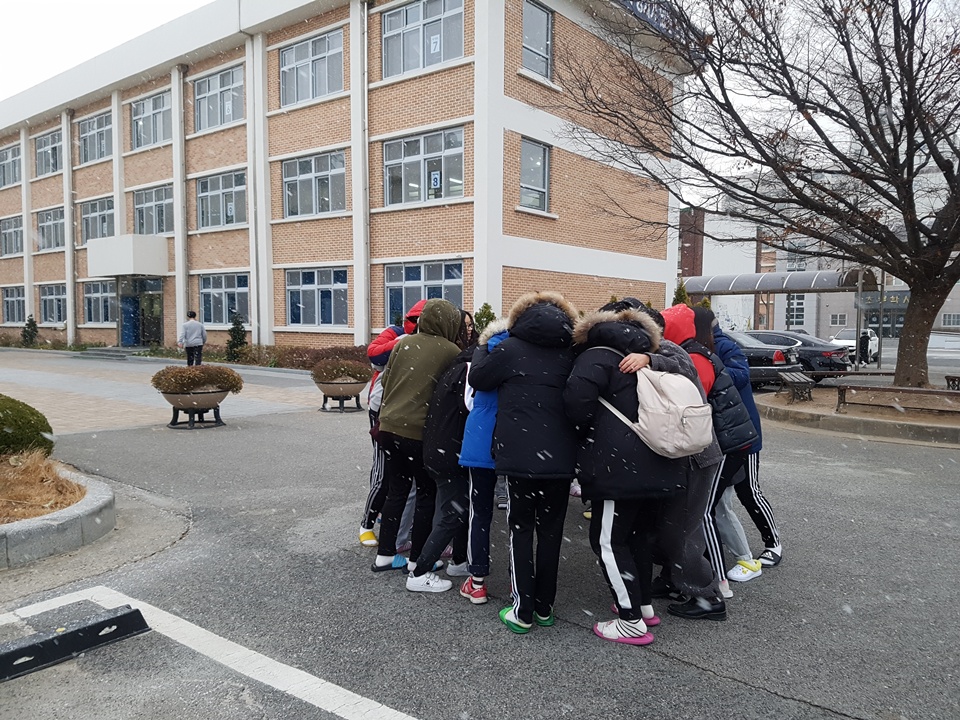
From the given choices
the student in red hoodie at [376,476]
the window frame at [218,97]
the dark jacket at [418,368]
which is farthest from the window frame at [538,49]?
the dark jacket at [418,368]

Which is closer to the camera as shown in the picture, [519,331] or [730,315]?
[519,331]

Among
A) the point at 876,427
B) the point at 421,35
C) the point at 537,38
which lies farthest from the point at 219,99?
the point at 876,427

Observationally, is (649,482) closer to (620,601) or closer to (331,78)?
(620,601)

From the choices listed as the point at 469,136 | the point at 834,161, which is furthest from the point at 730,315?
the point at 834,161

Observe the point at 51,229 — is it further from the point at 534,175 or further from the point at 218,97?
the point at 534,175

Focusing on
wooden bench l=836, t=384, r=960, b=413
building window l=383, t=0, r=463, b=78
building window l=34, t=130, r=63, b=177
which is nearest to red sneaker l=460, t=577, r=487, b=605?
wooden bench l=836, t=384, r=960, b=413

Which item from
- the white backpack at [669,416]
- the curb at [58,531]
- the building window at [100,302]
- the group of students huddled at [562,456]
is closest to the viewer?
the white backpack at [669,416]

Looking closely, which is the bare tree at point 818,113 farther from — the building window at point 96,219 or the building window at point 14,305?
the building window at point 14,305

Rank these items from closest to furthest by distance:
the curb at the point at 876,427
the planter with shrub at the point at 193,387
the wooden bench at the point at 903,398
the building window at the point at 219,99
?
the curb at the point at 876,427
the planter with shrub at the point at 193,387
the wooden bench at the point at 903,398
the building window at the point at 219,99

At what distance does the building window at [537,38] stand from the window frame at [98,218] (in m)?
19.4

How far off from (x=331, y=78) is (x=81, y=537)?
62.4ft

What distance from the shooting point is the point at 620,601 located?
3.72 m

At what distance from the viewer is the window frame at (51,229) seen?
109 feet

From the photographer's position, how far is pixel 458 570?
4.68 metres
